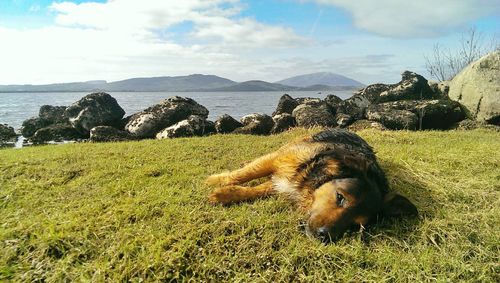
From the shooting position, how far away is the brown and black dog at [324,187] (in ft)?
13.0

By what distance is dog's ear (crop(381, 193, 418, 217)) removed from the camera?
14.8 ft

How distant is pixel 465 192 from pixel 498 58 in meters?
14.1

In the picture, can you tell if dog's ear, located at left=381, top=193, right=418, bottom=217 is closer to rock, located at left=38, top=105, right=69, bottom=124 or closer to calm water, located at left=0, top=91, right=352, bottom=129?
rock, located at left=38, top=105, right=69, bottom=124

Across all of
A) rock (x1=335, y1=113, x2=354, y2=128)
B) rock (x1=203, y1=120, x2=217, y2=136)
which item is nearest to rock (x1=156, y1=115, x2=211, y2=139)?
rock (x1=203, y1=120, x2=217, y2=136)

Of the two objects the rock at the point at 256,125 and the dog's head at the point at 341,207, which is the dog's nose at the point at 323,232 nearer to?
the dog's head at the point at 341,207

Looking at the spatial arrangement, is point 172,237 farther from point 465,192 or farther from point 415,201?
point 465,192

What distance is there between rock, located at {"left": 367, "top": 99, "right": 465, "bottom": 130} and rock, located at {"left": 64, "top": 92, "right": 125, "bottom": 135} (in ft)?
38.1

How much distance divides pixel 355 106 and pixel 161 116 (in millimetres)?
8670

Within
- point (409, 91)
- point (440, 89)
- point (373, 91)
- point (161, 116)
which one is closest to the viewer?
point (161, 116)

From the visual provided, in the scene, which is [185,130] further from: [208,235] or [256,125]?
[208,235]

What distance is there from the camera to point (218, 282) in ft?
11.5

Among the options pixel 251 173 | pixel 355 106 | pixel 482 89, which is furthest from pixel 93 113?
pixel 482 89

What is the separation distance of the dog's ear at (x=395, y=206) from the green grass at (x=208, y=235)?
13cm

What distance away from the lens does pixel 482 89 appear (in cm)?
1574
